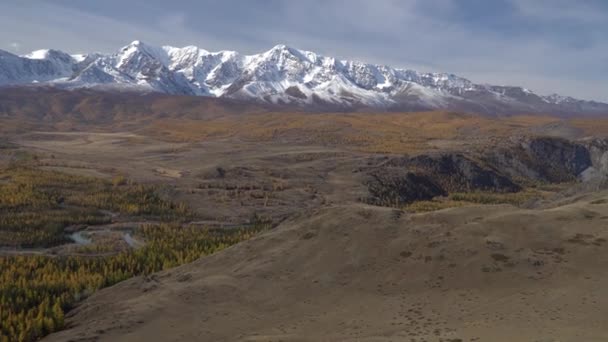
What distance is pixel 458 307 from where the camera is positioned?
68000mm

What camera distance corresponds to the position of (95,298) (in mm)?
90875

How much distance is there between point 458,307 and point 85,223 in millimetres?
122083

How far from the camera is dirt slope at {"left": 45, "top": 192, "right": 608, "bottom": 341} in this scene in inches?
2462

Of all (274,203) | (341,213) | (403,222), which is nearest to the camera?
(403,222)

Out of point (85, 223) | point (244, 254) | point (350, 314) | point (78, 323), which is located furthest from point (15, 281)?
point (350, 314)

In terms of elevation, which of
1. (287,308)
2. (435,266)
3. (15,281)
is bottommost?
(15,281)

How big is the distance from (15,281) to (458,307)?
81569 millimetres

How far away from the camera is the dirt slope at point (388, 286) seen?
62.5 meters

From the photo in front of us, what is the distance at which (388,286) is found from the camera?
258ft

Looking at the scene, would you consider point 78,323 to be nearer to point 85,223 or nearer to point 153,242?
point 153,242

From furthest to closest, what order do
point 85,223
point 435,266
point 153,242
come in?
1. point 85,223
2. point 153,242
3. point 435,266

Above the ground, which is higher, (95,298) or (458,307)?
(458,307)

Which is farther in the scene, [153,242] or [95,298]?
[153,242]

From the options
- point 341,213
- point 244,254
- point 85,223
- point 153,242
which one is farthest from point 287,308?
point 85,223
